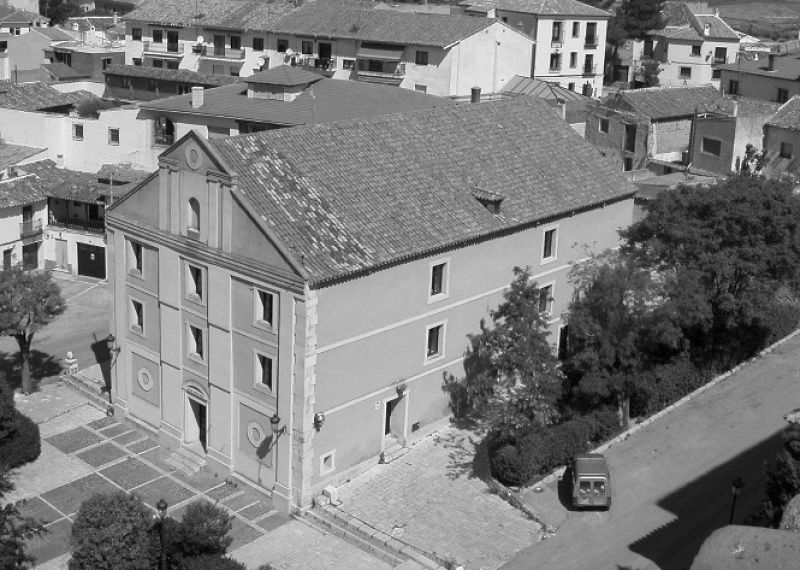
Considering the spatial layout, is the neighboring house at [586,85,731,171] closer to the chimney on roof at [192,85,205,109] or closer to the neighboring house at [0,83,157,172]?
the chimney on roof at [192,85,205,109]

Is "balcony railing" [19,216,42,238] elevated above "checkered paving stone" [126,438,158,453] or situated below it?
above

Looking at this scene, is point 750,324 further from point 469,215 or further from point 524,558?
point 524,558

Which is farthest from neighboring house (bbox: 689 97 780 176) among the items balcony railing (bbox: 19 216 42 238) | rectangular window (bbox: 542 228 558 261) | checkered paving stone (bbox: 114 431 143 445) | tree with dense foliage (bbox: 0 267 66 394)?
tree with dense foliage (bbox: 0 267 66 394)

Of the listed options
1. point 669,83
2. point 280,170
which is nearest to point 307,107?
point 280,170

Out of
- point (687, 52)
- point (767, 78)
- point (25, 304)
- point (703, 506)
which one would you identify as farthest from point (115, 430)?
point (687, 52)

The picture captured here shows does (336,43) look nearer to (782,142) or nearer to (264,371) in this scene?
(782,142)
